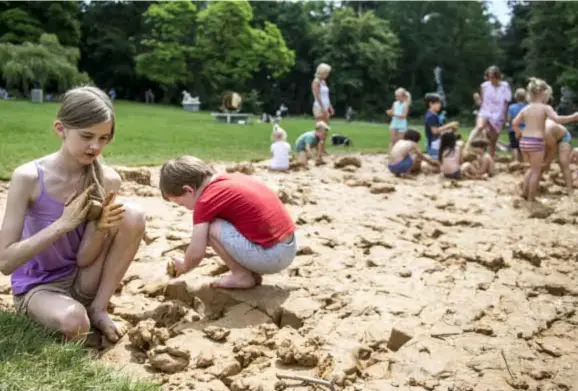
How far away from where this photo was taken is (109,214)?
2578mm

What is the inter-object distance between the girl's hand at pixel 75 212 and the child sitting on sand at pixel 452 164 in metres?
6.40

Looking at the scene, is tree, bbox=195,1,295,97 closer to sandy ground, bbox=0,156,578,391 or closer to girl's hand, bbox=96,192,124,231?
sandy ground, bbox=0,156,578,391

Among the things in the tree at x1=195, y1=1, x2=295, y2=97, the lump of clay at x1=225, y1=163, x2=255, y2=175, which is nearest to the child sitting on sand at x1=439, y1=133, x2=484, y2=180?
the lump of clay at x1=225, y1=163, x2=255, y2=175

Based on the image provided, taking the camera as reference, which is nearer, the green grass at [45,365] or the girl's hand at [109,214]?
the green grass at [45,365]

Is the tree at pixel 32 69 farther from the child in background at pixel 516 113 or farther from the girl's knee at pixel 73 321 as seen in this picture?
the girl's knee at pixel 73 321

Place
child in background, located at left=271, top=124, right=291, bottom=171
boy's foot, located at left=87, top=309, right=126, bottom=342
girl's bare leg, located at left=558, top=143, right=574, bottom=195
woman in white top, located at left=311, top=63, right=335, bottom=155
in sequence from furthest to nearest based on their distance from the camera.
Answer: woman in white top, located at left=311, top=63, right=335, bottom=155 < child in background, located at left=271, top=124, right=291, bottom=171 < girl's bare leg, located at left=558, top=143, right=574, bottom=195 < boy's foot, located at left=87, top=309, right=126, bottom=342

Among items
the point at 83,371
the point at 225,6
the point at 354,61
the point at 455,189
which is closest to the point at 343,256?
the point at 83,371

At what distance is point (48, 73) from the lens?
Result: 16250mm

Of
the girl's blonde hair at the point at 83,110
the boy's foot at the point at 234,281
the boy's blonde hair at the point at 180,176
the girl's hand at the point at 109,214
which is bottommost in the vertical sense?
the boy's foot at the point at 234,281

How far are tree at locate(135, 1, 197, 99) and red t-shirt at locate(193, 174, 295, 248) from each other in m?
30.8

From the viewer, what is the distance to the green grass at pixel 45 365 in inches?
83.4

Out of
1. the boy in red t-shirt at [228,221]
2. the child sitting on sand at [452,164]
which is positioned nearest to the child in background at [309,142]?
the child sitting on sand at [452,164]

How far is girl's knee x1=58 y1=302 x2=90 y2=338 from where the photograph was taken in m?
2.55

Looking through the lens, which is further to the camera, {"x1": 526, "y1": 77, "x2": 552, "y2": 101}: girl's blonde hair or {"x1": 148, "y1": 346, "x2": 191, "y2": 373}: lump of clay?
{"x1": 526, "y1": 77, "x2": 552, "y2": 101}: girl's blonde hair
